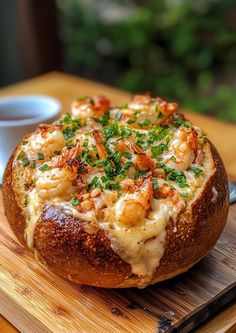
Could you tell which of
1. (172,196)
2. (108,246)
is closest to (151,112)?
(172,196)

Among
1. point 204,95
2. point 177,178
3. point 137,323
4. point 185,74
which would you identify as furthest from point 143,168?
point 185,74

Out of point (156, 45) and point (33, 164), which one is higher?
point (33, 164)

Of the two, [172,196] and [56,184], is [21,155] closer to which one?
[56,184]

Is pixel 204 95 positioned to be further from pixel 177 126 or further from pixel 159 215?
pixel 159 215

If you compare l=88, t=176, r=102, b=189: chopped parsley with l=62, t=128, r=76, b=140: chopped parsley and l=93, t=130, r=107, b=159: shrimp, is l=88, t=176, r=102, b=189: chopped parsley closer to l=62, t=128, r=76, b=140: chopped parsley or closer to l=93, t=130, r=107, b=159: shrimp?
l=93, t=130, r=107, b=159: shrimp

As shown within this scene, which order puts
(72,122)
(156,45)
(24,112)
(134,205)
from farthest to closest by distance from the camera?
(156,45) → (24,112) → (72,122) → (134,205)

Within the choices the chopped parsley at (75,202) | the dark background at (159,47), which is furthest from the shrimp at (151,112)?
the dark background at (159,47)

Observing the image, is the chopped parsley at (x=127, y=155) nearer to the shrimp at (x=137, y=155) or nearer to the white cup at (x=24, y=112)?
the shrimp at (x=137, y=155)

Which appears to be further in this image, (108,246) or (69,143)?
(69,143)
